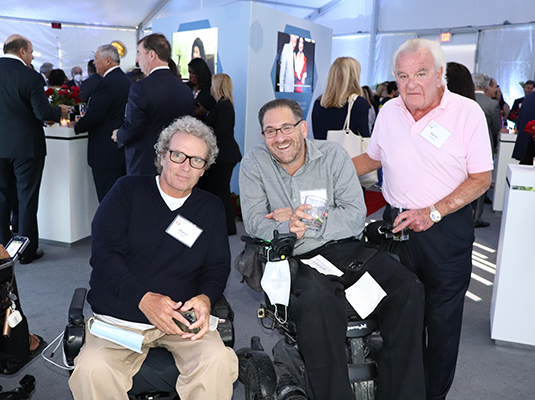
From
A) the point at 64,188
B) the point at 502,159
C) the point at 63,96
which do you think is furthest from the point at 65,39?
the point at 502,159

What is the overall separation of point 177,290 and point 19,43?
296 cm

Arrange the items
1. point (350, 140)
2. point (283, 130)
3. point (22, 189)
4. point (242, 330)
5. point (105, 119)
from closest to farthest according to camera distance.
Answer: point (283, 130) < point (242, 330) < point (350, 140) < point (22, 189) < point (105, 119)

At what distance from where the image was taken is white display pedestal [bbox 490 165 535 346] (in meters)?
2.79

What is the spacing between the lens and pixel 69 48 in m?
14.2

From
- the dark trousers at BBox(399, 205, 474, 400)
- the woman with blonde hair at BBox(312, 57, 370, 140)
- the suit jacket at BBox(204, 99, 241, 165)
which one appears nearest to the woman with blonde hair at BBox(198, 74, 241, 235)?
the suit jacket at BBox(204, 99, 241, 165)

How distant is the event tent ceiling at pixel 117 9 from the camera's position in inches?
484

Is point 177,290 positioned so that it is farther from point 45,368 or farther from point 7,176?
point 7,176

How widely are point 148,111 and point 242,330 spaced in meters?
1.89

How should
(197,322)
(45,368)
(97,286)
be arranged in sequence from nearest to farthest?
1. (197,322)
2. (97,286)
3. (45,368)

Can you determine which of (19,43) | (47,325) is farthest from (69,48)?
(47,325)

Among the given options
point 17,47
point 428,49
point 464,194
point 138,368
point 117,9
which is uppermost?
point 117,9

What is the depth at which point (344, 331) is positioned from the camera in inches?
72.2

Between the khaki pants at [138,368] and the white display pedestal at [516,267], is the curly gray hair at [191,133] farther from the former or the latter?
the white display pedestal at [516,267]

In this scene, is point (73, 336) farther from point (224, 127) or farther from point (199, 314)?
point (224, 127)
